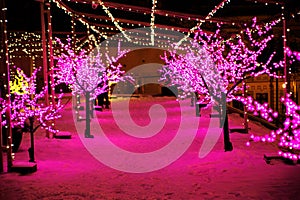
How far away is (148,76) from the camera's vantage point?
4225 cm

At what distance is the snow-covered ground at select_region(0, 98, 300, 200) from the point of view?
24.4 feet

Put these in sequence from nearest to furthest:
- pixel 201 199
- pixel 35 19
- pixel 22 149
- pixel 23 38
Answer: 1. pixel 201 199
2. pixel 22 149
3. pixel 35 19
4. pixel 23 38

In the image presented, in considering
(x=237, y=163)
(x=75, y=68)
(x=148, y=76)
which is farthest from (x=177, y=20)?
→ (x=148, y=76)

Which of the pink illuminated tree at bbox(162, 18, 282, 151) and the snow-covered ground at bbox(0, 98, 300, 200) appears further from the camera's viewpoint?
the pink illuminated tree at bbox(162, 18, 282, 151)

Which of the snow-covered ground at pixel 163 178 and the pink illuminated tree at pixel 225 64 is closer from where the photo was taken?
the snow-covered ground at pixel 163 178

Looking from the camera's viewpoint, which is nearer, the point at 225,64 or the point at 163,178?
the point at 163,178

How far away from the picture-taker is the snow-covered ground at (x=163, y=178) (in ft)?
24.4

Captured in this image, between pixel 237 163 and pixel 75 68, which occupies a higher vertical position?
pixel 75 68

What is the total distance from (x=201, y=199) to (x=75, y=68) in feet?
33.0

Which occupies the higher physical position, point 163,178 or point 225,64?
point 225,64

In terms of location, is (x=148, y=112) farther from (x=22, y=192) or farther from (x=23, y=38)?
(x=22, y=192)

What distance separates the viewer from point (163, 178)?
865 centimetres

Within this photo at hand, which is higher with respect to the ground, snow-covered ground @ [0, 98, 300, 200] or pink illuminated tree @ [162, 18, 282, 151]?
pink illuminated tree @ [162, 18, 282, 151]

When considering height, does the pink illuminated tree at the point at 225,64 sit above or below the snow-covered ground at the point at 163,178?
above
